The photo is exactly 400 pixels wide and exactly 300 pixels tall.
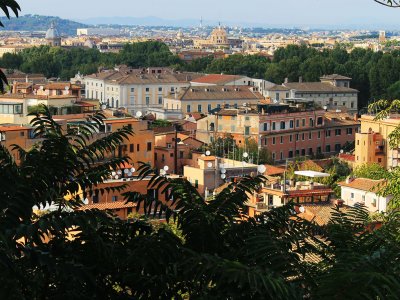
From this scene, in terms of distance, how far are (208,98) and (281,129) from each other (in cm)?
851

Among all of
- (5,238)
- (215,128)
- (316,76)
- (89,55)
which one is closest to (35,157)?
(5,238)

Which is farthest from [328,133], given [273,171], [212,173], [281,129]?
[212,173]

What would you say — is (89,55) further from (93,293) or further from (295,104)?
(93,293)

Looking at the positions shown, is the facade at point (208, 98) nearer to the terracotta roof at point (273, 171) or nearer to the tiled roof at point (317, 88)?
the tiled roof at point (317, 88)

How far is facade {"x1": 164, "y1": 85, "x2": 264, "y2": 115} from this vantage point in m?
37.4

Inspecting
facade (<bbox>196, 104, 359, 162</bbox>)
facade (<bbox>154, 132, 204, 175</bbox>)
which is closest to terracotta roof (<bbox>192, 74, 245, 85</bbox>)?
facade (<bbox>196, 104, 359, 162</bbox>)

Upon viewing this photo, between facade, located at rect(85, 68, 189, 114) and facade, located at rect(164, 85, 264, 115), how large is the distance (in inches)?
113

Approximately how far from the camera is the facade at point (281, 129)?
29.2m

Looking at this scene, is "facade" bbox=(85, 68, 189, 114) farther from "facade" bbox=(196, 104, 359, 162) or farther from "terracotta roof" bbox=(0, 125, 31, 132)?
"terracotta roof" bbox=(0, 125, 31, 132)

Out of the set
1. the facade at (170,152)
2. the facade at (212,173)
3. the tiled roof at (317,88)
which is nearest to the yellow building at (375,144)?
the facade at (170,152)

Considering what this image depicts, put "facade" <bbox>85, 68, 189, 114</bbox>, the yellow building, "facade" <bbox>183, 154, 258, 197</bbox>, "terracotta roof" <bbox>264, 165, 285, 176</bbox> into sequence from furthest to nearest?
"facade" <bbox>85, 68, 189, 114</bbox> → the yellow building → "terracotta roof" <bbox>264, 165, 285, 176</bbox> → "facade" <bbox>183, 154, 258, 197</bbox>

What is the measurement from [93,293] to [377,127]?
24.1 meters

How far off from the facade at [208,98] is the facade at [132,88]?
288cm

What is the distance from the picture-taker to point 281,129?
29781 millimetres
